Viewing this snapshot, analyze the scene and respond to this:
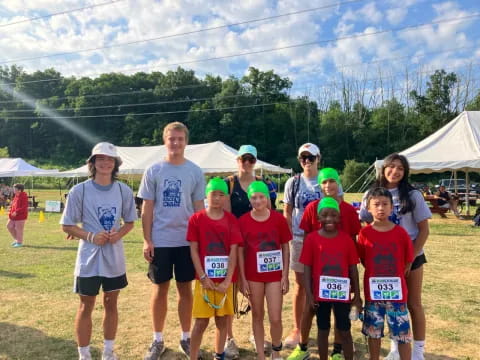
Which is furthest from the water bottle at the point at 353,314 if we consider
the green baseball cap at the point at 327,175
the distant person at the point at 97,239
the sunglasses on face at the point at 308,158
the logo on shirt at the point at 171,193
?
the distant person at the point at 97,239

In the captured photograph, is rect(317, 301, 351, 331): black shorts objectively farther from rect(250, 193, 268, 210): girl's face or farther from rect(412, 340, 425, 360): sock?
rect(250, 193, 268, 210): girl's face

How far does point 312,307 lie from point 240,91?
184 feet

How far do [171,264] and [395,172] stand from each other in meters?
2.05

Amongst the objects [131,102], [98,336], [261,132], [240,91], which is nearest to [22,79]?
[131,102]

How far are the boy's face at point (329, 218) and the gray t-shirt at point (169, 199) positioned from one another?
1.18m

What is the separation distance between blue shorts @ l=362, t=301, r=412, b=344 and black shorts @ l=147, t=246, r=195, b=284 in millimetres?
1492

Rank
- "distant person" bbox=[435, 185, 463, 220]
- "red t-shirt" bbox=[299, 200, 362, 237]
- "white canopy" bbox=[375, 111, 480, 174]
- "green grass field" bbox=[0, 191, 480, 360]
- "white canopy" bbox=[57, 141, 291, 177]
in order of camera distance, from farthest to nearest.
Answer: "white canopy" bbox=[57, 141, 291, 177], "distant person" bbox=[435, 185, 463, 220], "white canopy" bbox=[375, 111, 480, 174], "green grass field" bbox=[0, 191, 480, 360], "red t-shirt" bbox=[299, 200, 362, 237]

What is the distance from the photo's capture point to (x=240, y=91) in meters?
57.1

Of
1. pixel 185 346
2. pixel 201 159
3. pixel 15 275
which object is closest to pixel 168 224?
pixel 185 346

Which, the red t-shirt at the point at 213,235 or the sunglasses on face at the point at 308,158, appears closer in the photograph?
the red t-shirt at the point at 213,235

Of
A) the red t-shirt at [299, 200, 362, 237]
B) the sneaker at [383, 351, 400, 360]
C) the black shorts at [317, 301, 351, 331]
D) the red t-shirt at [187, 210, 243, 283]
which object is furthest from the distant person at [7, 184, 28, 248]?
the sneaker at [383, 351, 400, 360]

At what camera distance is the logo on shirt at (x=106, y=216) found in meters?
2.95

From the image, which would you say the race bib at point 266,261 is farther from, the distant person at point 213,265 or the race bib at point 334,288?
the race bib at point 334,288

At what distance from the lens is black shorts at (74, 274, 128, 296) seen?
2.86m
